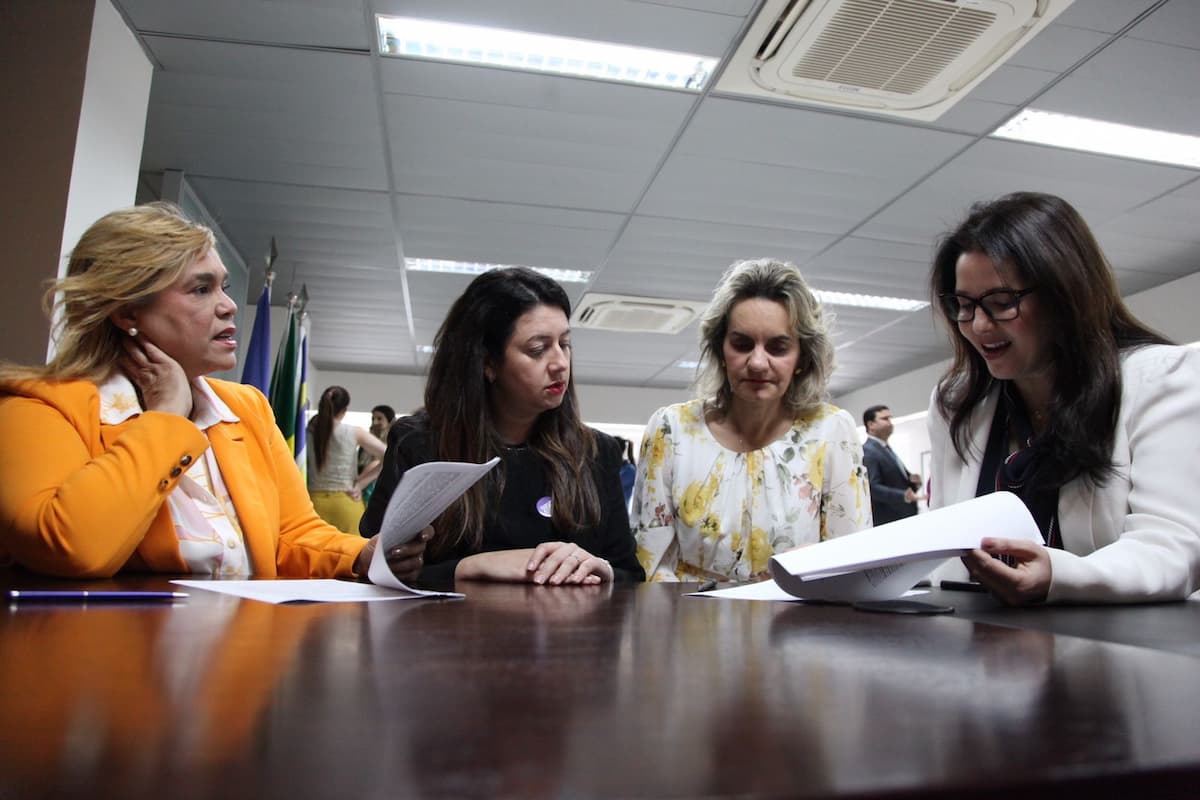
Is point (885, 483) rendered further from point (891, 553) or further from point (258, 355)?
point (891, 553)

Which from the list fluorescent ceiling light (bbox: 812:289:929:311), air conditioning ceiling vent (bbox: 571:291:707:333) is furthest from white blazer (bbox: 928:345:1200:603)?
air conditioning ceiling vent (bbox: 571:291:707:333)

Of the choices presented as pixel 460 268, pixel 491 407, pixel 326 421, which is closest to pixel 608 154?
pixel 460 268

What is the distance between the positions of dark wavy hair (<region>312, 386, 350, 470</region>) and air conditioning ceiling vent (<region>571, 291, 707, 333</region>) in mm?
2015

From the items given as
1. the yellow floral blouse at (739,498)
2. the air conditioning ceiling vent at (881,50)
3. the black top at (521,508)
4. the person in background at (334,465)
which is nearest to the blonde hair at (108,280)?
the black top at (521,508)

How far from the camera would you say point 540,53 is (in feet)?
10.3

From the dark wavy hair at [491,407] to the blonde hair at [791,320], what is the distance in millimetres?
378

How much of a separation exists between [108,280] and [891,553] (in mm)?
1328

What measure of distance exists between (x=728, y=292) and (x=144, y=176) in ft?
11.7

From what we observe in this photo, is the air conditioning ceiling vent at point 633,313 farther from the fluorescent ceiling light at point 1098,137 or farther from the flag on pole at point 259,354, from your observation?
the fluorescent ceiling light at point 1098,137

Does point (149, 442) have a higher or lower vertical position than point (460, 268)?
lower

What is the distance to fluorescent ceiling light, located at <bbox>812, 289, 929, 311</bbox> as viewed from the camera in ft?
19.8

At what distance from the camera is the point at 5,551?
1.21 meters

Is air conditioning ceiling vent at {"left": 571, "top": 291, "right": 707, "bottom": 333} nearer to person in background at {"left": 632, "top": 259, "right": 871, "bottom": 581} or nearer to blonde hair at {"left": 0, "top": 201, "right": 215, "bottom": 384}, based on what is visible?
person in background at {"left": 632, "top": 259, "right": 871, "bottom": 581}

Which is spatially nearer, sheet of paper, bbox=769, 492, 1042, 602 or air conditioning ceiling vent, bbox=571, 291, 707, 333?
sheet of paper, bbox=769, 492, 1042, 602
